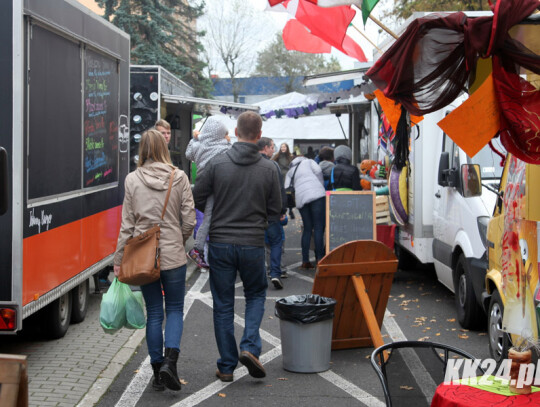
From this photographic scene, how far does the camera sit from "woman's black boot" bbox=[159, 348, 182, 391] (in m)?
5.68

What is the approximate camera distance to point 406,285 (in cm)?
1080

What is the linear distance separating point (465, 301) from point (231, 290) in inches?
121

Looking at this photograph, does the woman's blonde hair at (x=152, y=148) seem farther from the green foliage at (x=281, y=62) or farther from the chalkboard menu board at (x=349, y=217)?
the green foliage at (x=281, y=62)

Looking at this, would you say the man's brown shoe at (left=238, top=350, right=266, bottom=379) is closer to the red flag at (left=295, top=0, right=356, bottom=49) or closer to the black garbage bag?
the black garbage bag

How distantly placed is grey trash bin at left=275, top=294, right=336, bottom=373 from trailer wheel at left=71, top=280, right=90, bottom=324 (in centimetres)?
265

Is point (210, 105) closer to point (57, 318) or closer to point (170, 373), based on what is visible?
point (57, 318)

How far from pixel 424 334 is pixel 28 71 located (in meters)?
4.70

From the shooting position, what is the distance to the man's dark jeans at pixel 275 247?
34.2 feet

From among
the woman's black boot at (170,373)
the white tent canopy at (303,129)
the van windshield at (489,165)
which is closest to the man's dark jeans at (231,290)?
the woman's black boot at (170,373)

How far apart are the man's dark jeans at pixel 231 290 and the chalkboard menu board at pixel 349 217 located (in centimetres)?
441

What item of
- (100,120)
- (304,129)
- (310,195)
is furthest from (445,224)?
(304,129)

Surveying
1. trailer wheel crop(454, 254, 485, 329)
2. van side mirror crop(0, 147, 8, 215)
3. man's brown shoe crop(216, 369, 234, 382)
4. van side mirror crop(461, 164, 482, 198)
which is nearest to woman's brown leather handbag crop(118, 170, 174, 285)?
man's brown shoe crop(216, 369, 234, 382)

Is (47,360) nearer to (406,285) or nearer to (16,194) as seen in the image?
(16,194)

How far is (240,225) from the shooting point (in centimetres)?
589
